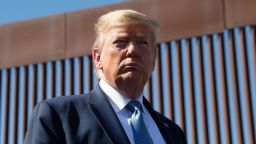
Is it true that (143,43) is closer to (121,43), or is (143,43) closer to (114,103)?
(121,43)

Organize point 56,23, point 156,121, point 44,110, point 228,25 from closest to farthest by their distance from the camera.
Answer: point 44,110 → point 156,121 → point 228,25 → point 56,23

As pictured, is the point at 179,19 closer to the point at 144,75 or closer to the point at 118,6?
the point at 118,6

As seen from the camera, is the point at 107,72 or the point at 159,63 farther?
the point at 159,63

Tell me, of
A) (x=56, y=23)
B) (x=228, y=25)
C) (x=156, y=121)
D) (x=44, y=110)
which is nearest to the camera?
(x=44, y=110)

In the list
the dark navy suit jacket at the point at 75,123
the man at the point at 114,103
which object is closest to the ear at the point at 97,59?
the man at the point at 114,103

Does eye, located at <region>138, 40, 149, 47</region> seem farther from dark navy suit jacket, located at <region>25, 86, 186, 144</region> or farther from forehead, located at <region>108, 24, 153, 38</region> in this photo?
dark navy suit jacket, located at <region>25, 86, 186, 144</region>

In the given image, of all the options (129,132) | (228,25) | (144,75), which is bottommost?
(129,132)

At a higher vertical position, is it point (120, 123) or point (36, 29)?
point (36, 29)

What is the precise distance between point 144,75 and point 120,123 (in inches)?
6.0

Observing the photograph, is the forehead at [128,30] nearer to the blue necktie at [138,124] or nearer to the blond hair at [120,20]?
the blond hair at [120,20]

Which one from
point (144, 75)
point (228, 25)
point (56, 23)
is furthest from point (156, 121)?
point (56, 23)

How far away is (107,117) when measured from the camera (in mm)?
1240

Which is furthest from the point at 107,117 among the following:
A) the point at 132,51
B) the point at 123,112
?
the point at 132,51

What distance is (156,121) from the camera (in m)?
1.43
